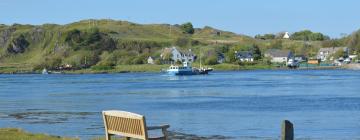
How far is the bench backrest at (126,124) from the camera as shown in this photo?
1688 cm

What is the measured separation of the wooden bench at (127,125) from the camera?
16875 millimetres

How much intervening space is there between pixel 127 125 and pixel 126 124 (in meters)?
0.05

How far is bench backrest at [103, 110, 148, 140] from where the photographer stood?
16875 mm

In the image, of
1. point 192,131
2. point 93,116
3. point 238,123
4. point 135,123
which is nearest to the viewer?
point 135,123

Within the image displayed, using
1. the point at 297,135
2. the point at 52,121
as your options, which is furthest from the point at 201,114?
the point at 297,135

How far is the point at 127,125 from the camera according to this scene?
1758 cm

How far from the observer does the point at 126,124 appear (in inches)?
693

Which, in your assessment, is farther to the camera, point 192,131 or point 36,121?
point 36,121

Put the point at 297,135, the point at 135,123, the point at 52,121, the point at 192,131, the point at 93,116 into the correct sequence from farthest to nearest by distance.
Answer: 1. the point at 93,116
2. the point at 52,121
3. the point at 192,131
4. the point at 297,135
5. the point at 135,123

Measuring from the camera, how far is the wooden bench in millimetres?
16875

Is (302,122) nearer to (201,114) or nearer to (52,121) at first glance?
(201,114)

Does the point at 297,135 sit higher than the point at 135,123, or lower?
lower

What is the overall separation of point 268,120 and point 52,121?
41.1 feet

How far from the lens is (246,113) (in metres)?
48.8
